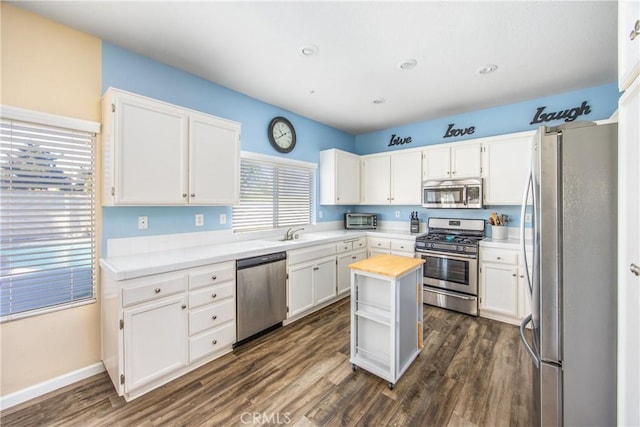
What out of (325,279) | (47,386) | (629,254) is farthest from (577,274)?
(47,386)

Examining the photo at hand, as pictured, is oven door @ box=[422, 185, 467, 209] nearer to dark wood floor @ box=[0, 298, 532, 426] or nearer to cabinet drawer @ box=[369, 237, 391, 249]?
cabinet drawer @ box=[369, 237, 391, 249]

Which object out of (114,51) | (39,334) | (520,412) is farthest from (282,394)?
(114,51)

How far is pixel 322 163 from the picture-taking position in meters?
4.35

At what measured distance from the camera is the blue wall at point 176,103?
2256mm

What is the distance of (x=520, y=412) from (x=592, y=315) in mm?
975

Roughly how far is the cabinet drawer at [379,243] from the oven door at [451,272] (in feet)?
1.63

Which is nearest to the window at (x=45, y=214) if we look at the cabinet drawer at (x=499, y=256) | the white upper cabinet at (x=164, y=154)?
the white upper cabinet at (x=164, y=154)

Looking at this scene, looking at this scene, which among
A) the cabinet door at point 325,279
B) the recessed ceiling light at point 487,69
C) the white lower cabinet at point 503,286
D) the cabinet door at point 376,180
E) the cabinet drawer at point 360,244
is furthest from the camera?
the cabinet door at point 376,180

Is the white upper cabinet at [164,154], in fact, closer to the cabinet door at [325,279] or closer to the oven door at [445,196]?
the cabinet door at [325,279]

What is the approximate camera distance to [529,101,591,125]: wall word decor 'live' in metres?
3.11

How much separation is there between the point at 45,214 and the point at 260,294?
5.96ft

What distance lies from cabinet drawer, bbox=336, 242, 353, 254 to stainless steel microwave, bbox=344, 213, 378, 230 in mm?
768

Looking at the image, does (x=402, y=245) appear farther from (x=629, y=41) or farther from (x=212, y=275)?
(x=629, y=41)

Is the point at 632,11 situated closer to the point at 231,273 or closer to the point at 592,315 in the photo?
the point at 592,315
